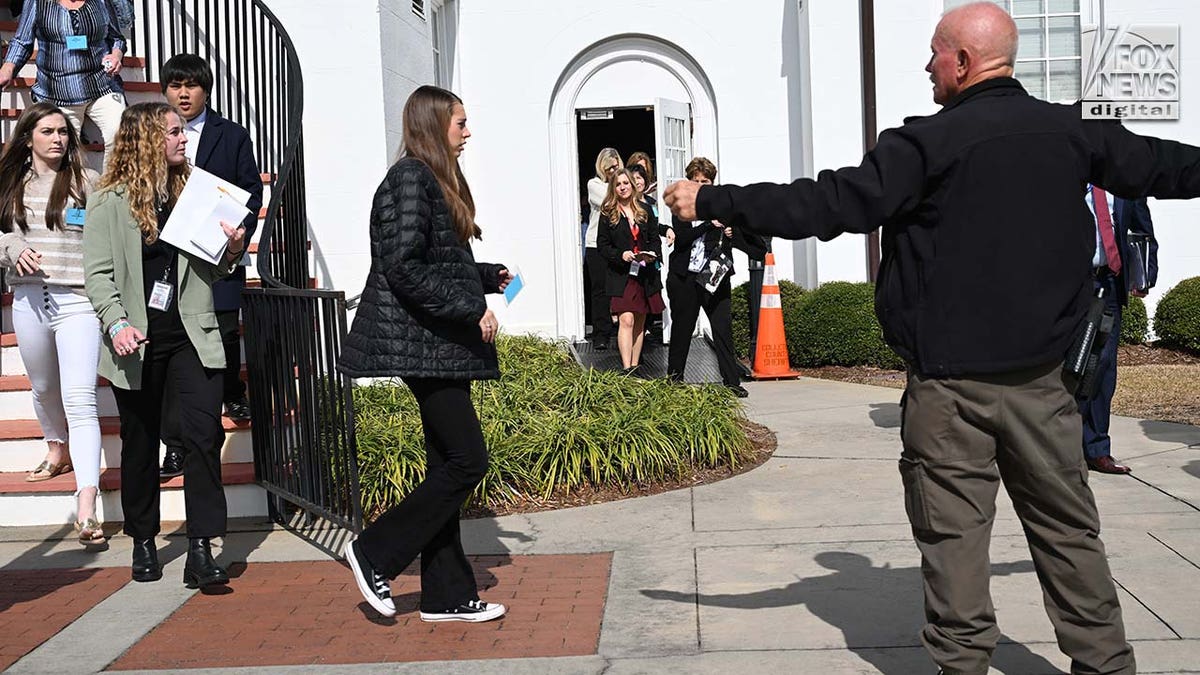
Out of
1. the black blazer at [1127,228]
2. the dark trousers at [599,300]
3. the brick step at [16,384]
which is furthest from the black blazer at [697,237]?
the brick step at [16,384]

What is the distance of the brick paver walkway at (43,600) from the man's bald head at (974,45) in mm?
3485

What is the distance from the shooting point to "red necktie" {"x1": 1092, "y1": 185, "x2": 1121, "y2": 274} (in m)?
6.48

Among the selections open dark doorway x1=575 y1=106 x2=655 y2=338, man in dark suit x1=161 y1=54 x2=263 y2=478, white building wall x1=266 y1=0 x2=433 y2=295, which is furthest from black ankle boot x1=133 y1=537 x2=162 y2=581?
open dark doorway x1=575 y1=106 x2=655 y2=338

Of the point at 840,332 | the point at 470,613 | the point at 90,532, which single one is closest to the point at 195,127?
the point at 90,532

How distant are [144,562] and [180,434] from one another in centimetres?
57

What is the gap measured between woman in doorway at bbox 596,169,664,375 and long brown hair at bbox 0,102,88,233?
15.6 ft

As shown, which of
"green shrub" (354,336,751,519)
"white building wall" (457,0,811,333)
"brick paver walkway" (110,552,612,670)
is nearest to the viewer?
"brick paver walkway" (110,552,612,670)

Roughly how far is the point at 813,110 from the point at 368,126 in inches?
166

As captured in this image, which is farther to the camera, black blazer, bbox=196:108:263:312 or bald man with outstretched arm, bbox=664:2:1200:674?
black blazer, bbox=196:108:263:312

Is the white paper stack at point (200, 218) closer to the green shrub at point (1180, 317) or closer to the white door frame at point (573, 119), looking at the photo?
the white door frame at point (573, 119)

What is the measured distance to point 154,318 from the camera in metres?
5.32

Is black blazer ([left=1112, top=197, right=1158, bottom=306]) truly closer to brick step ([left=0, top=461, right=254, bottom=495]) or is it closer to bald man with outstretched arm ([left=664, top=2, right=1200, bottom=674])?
bald man with outstretched arm ([left=664, top=2, right=1200, bottom=674])

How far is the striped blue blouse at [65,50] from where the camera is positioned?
25.1ft

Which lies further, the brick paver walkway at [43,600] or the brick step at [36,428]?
the brick step at [36,428]
